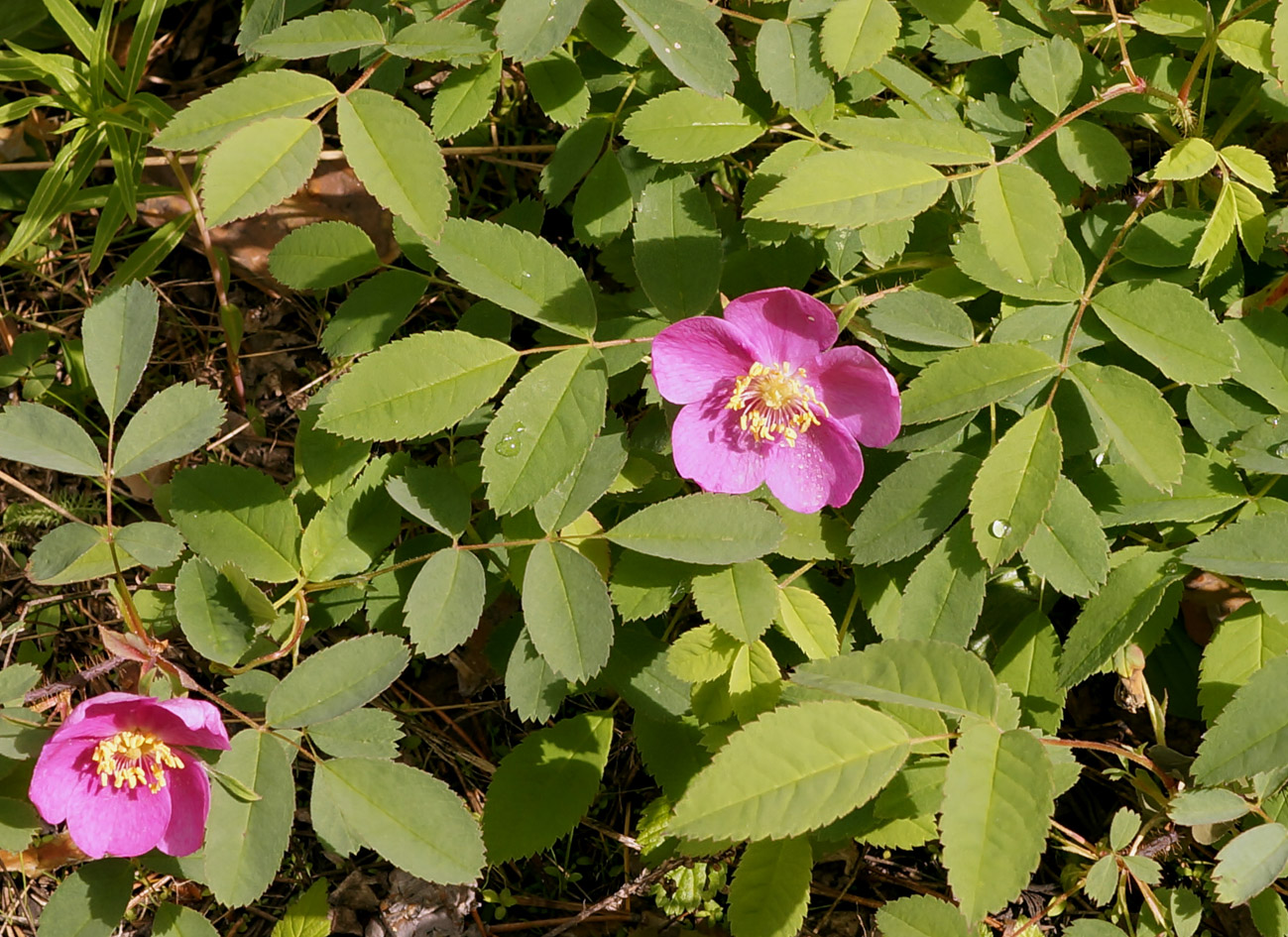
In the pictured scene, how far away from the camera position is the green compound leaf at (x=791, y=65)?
173 centimetres

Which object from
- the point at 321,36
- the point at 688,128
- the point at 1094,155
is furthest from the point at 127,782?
the point at 1094,155

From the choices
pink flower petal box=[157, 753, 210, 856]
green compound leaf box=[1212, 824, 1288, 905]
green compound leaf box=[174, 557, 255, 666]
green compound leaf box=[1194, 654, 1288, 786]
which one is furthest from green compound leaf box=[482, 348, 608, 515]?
green compound leaf box=[1212, 824, 1288, 905]

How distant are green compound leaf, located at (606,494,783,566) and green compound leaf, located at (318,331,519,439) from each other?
1.10 ft

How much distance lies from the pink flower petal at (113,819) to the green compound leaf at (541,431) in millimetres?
790

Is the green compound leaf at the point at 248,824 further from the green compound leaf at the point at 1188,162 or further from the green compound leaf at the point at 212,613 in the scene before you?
the green compound leaf at the point at 1188,162

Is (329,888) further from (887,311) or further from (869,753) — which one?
(887,311)

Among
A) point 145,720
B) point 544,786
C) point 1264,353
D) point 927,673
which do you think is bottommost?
point 544,786

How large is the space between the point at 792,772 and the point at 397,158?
101cm

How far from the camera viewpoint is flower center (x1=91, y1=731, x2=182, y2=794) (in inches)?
64.1

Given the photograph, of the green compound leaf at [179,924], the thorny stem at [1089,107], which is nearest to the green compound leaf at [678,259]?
the thorny stem at [1089,107]

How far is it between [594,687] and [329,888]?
0.89m

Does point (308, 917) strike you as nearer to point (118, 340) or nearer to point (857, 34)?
point (118, 340)

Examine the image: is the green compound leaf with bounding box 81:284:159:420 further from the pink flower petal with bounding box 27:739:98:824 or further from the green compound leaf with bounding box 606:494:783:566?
→ the green compound leaf with bounding box 606:494:783:566

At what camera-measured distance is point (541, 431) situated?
158cm
